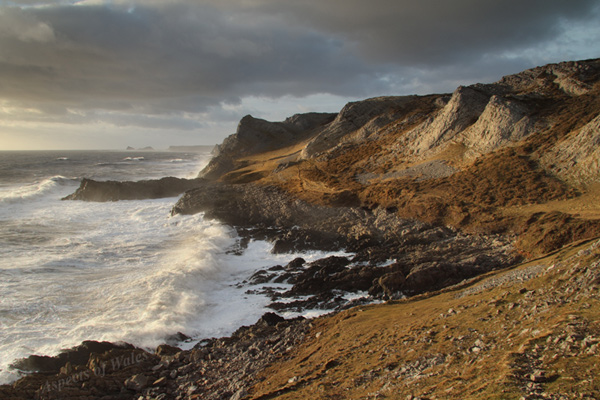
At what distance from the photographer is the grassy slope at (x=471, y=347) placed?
529cm

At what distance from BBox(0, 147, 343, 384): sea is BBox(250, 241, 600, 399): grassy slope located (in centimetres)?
475

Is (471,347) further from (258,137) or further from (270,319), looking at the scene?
(258,137)

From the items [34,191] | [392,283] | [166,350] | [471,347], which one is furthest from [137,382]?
[34,191]

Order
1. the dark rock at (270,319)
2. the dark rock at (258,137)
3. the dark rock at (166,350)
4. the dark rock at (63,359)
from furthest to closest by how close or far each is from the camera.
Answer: the dark rock at (258,137) → the dark rock at (270,319) → the dark rock at (166,350) → the dark rock at (63,359)

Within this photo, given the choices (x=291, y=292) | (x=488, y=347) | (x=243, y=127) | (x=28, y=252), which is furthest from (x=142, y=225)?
(x=243, y=127)

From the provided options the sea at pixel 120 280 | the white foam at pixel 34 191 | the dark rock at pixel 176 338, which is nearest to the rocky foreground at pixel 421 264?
the dark rock at pixel 176 338

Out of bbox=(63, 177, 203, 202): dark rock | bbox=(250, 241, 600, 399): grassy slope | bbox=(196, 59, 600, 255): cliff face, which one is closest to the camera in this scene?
bbox=(250, 241, 600, 399): grassy slope

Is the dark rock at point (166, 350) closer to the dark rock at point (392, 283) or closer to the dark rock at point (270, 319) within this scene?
the dark rock at point (270, 319)

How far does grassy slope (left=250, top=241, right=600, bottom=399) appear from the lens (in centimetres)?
529

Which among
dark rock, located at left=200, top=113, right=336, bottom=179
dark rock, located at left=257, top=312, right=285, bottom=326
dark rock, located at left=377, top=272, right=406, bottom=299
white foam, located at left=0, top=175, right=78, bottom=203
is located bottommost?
dark rock, located at left=257, top=312, right=285, bottom=326

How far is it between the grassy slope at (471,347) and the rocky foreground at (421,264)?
0.04 metres

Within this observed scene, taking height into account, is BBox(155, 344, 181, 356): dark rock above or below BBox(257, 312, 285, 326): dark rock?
below

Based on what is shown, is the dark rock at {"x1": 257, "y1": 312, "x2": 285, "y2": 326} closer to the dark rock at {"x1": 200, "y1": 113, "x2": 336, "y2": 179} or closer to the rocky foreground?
the rocky foreground

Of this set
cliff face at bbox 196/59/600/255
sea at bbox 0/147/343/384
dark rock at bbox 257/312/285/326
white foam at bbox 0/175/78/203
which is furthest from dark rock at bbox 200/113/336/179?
dark rock at bbox 257/312/285/326
